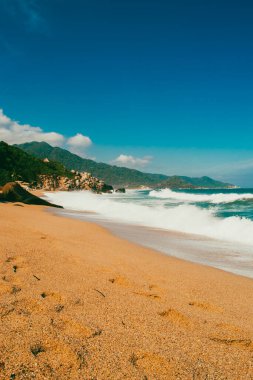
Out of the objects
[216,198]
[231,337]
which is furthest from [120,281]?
[216,198]

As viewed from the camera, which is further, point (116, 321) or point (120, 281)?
point (120, 281)

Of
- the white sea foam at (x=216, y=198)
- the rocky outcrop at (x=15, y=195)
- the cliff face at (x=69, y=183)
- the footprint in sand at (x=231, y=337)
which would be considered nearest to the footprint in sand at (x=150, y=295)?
→ the footprint in sand at (x=231, y=337)

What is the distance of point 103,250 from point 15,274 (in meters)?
3.27

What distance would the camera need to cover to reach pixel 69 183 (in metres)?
101

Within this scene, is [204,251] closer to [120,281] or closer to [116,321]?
[120,281]

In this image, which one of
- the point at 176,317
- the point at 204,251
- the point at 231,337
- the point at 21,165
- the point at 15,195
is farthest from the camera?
the point at 21,165

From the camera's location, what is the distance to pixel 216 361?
274 centimetres

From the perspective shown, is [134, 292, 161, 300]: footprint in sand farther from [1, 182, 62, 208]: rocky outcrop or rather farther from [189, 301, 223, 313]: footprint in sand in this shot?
[1, 182, 62, 208]: rocky outcrop

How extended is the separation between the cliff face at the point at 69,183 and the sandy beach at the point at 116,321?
301 ft

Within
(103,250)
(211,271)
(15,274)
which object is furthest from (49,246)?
(211,271)

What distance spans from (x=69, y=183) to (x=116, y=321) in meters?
99.4

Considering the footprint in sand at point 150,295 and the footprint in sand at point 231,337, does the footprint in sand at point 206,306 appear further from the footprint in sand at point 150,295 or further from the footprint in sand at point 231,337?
the footprint in sand at point 231,337

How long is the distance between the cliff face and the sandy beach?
91.7 m

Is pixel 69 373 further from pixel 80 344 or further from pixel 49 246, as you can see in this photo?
pixel 49 246
